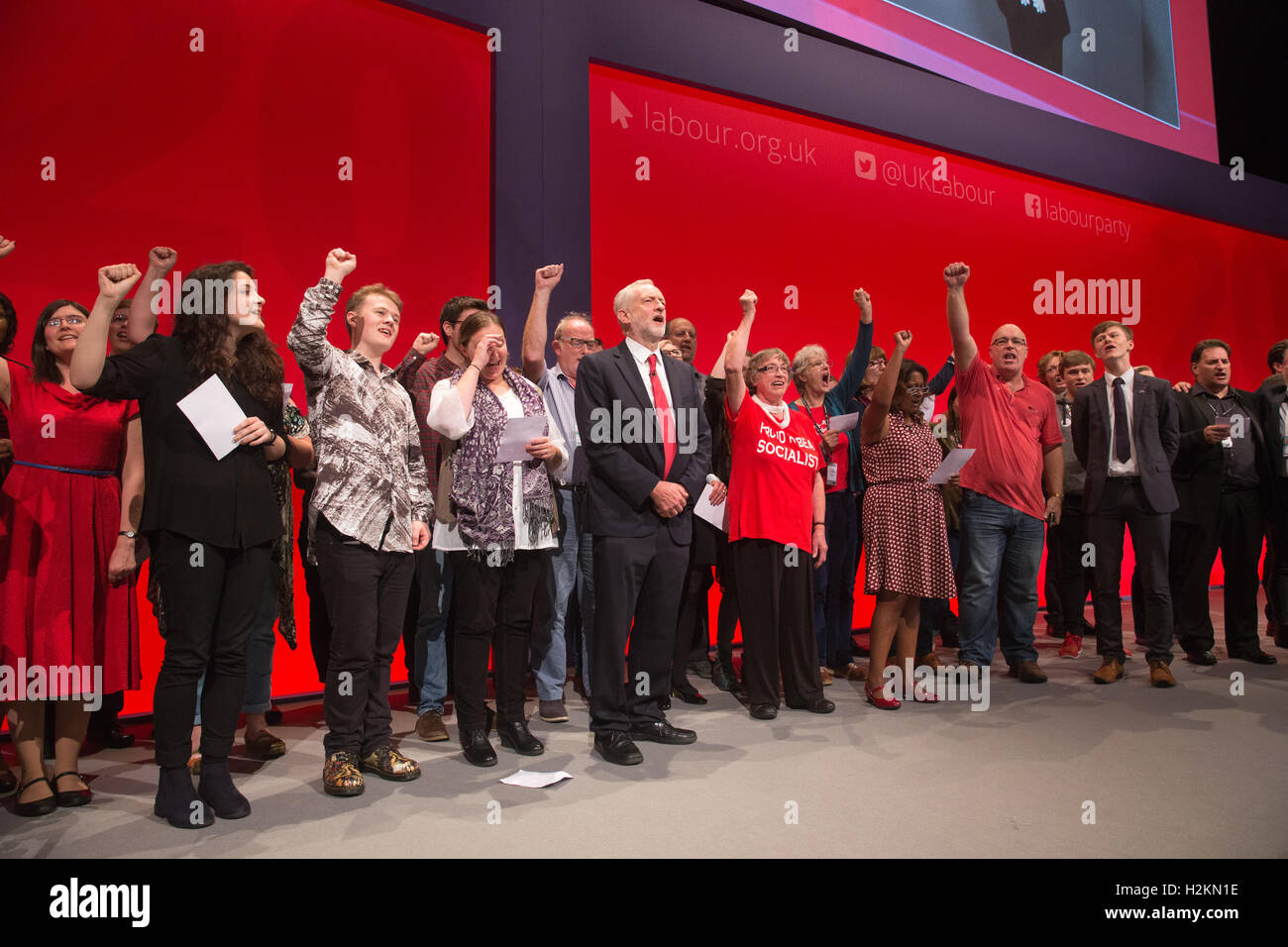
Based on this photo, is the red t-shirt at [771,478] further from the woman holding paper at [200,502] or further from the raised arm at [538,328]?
the woman holding paper at [200,502]

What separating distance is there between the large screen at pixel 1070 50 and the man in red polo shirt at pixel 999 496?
2962mm

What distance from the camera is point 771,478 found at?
347 centimetres

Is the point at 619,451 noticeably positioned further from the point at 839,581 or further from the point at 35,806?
the point at 35,806

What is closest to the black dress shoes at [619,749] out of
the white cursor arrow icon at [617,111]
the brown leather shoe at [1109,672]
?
the brown leather shoe at [1109,672]

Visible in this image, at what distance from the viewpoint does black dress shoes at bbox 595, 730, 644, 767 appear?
2.86 meters

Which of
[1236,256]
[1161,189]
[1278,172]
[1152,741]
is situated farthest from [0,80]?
[1278,172]

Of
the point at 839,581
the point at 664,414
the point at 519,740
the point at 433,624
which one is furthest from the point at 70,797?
the point at 839,581

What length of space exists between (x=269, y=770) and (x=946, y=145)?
595cm

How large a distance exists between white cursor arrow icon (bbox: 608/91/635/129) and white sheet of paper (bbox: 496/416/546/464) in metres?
2.78

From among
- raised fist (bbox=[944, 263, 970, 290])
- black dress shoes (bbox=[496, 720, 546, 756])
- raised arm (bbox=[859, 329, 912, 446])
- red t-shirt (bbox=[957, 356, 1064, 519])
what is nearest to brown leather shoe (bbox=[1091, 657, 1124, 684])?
red t-shirt (bbox=[957, 356, 1064, 519])

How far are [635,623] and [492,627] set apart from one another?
0.53m

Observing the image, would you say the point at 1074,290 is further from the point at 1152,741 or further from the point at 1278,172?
the point at 1152,741

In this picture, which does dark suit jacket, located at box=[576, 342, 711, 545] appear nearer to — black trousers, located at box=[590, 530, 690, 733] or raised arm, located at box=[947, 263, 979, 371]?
black trousers, located at box=[590, 530, 690, 733]

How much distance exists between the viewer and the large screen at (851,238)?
5.06 metres
